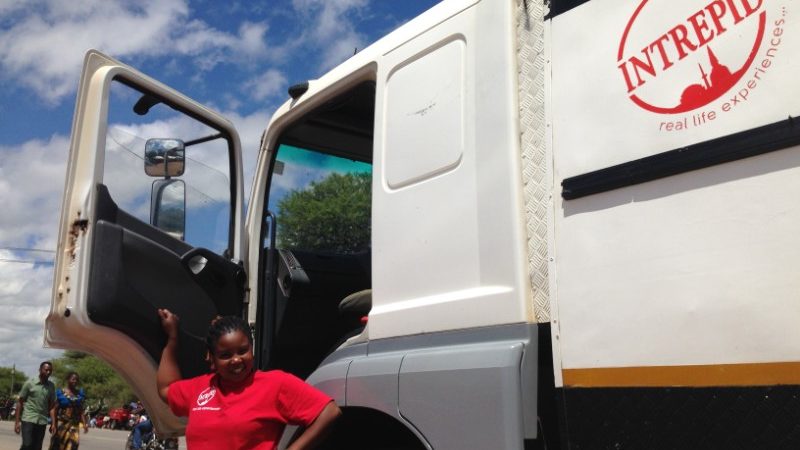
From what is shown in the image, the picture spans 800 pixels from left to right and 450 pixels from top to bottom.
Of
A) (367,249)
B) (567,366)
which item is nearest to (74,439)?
(367,249)

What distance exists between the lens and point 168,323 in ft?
11.6

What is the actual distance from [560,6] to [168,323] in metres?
2.09

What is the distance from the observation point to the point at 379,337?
3043 millimetres

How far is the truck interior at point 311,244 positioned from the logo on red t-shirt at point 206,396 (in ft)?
Result: 2.75

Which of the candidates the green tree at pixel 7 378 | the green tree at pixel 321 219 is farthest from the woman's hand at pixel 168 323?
the green tree at pixel 7 378

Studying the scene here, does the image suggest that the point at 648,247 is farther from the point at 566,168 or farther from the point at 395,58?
the point at 395,58

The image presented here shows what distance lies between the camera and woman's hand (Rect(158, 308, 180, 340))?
3.52m

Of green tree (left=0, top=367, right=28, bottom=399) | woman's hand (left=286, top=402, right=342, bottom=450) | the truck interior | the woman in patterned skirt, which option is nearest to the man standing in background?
the woman in patterned skirt

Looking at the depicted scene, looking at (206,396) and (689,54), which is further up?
(689,54)

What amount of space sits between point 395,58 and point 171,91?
124cm

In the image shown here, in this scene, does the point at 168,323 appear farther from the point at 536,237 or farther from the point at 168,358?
the point at 536,237

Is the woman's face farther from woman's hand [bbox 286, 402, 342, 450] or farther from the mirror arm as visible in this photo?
the mirror arm

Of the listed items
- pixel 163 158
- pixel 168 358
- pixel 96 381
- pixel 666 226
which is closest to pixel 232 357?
pixel 168 358

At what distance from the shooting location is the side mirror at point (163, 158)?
3744 millimetres
